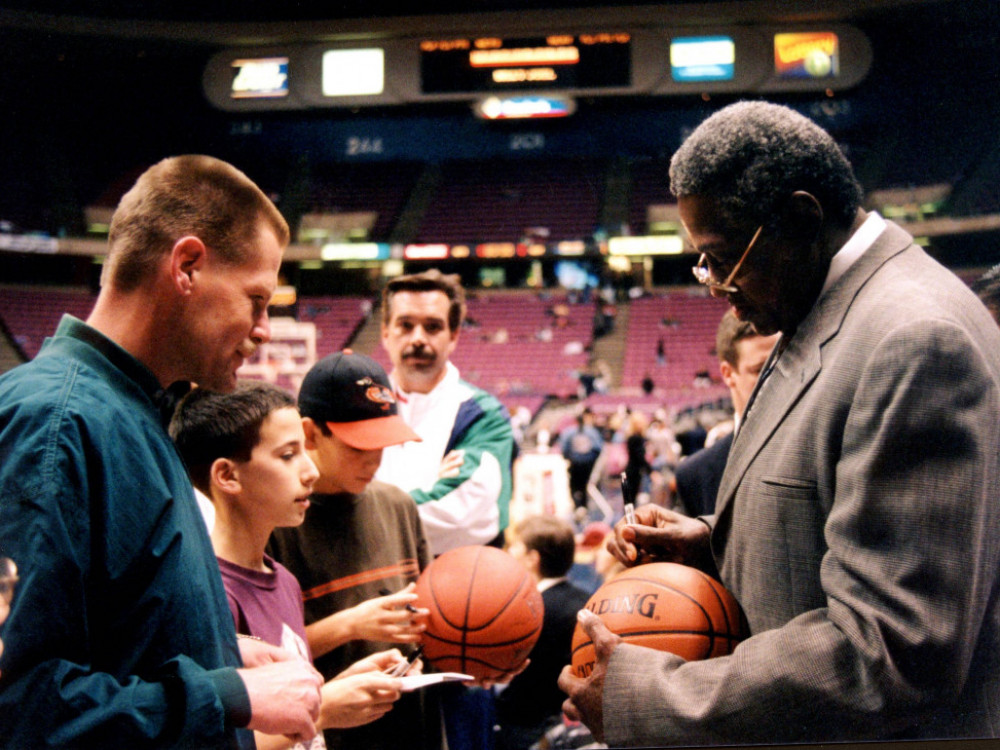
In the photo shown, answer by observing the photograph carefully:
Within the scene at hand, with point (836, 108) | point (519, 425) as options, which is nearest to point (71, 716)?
point (836, 108)

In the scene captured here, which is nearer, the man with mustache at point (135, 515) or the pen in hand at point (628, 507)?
the man with mustache at point (135, 515)

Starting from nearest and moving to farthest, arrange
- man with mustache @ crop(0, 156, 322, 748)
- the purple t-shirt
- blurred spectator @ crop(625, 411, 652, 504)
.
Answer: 1. man with mustache @ crop(0, 156, 322, 748)
2. the purple t-shirt
3. blurred spectator @ crop(625, 411, 652, 504)

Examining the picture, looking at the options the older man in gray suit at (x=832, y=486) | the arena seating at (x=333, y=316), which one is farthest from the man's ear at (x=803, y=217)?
the arena seating at (x=333, y=316)

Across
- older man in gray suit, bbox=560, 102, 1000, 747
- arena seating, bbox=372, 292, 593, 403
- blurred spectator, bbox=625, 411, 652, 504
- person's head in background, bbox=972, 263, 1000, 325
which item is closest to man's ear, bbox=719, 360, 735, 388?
person's head in background, bbox=972, 263, 1000, 325

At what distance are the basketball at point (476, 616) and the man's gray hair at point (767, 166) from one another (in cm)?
101

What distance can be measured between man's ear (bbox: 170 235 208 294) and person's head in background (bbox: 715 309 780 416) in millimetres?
1691

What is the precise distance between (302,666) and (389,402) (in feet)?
2.98

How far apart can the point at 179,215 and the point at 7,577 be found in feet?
1.99

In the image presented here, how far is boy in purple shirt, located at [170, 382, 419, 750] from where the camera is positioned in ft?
5.00

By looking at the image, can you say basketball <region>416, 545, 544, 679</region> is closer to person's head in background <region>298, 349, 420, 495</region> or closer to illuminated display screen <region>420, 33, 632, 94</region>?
person's head in background <region>298, 349, 420, 495</region>

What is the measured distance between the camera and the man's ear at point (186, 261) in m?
1.24

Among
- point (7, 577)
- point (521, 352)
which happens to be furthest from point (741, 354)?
point (521, 352)

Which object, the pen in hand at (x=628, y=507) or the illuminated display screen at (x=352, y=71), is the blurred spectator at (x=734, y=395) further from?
the illuminated display screen at (x=352, y=71)

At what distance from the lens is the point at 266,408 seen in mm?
1667
